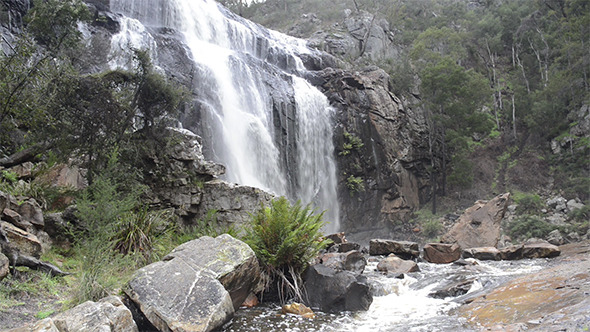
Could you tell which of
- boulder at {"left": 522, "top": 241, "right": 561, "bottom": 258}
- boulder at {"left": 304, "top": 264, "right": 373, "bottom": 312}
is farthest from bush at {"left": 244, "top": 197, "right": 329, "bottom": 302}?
boulder at {"left": 522, "top": 241, "right": 561, "bottom": 258}

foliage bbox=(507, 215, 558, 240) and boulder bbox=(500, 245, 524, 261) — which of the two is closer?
boulder bbox=(500, 245, 524, 261)

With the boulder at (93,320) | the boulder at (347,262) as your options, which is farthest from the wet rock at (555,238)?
the boulder at (93,320)

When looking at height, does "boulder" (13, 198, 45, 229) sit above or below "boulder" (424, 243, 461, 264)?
above

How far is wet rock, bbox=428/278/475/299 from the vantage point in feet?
26.3

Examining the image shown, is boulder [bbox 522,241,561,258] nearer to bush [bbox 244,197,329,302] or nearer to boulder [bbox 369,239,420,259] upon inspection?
boulder [bbox 369,239,420,259]

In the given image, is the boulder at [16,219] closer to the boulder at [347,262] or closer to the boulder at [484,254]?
the boulder at [347,262]

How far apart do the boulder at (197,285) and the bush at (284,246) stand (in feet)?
1.75

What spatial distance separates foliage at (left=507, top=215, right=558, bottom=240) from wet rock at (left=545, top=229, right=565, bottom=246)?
42 cm

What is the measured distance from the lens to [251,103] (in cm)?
2155

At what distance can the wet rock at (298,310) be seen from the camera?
6776mm

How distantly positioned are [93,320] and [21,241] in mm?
3076

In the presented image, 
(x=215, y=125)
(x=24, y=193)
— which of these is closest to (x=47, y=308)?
(x=24, y=193)

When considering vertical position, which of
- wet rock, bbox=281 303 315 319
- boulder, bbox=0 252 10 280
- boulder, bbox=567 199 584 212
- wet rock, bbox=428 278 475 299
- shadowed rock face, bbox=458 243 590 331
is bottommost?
wet rock, bbox=428 278 475 299

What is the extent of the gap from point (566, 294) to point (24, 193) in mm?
10378
